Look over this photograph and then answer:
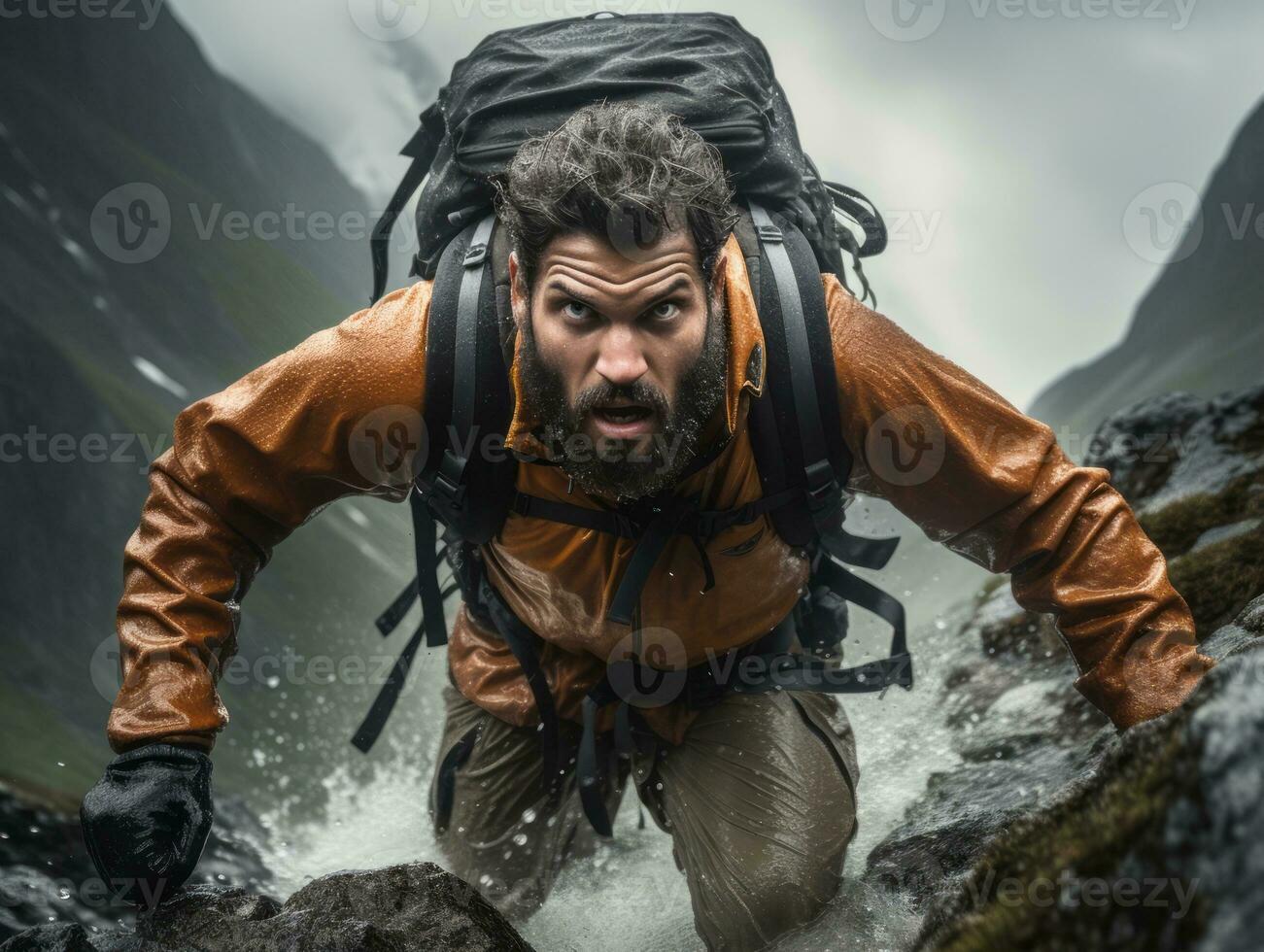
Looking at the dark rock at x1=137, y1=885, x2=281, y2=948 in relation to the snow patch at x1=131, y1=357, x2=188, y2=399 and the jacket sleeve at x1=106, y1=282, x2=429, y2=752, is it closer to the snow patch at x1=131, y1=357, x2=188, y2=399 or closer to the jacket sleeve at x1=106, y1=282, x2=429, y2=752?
the jacket sleeve at x1=106, y1=282, x2=429, y2=752

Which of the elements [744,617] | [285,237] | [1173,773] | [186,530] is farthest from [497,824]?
[285,237]

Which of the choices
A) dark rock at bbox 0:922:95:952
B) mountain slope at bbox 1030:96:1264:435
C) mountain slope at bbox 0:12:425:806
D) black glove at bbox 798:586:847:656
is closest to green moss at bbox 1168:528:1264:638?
black glove at bbox 798:586:847:656

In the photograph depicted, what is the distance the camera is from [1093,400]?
1484 cm

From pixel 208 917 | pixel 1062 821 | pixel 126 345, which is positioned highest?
pixel 1062 821

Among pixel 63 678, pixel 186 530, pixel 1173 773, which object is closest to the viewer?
pixel 1173 773

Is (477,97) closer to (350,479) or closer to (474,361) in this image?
(474,361)

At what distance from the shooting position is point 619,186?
8.56 feet

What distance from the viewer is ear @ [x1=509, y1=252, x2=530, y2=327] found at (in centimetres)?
272

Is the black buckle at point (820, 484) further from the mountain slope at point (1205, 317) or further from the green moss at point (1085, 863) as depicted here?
the mountain slope at point (1205, 317)

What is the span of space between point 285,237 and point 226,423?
10.3 m

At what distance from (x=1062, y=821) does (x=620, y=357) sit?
146 centimetres

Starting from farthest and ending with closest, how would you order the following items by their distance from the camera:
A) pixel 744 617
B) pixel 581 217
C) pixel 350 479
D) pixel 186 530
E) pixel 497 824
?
pixel 497 824, pixel 744 617, pixel 350 479, pixel 186 530, pixel 581 217

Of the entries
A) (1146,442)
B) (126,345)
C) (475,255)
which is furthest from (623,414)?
Answer: (126,345)

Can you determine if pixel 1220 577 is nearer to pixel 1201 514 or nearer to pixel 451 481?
pixel 1201 514
